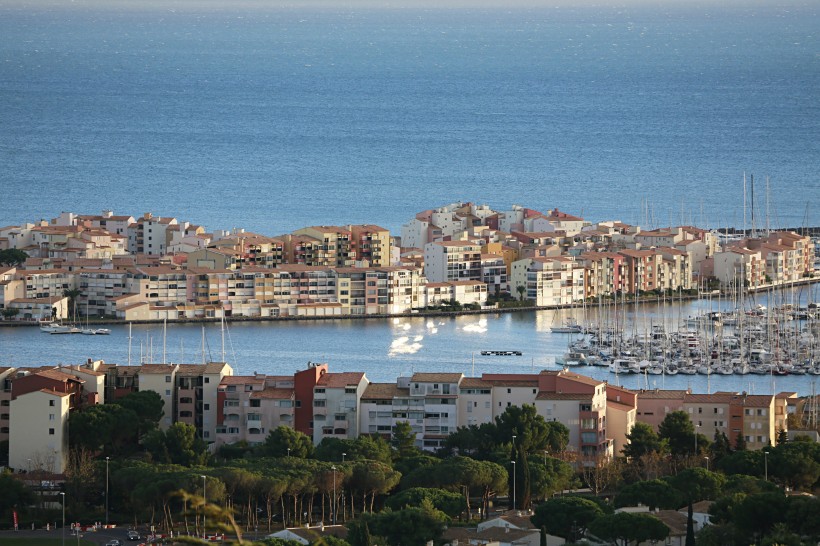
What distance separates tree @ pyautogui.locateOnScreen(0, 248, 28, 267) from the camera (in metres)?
32.4

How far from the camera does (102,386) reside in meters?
20.0

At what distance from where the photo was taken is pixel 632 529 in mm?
15078

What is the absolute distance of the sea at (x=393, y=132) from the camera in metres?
29.7

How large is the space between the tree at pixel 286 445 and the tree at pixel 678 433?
9.41 feet

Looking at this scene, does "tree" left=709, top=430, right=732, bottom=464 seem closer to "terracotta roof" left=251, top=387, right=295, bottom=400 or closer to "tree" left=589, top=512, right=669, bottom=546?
"tree" left=589, top=512, right=669, bottom=546

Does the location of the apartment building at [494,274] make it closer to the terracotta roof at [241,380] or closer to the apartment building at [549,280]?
the apartment building at [549,280]

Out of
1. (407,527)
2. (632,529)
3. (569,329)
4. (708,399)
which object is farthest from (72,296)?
(632,529)

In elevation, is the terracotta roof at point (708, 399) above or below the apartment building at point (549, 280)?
below

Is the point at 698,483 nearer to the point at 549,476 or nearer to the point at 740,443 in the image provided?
the point at 549,476

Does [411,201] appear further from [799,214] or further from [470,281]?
[470,281]

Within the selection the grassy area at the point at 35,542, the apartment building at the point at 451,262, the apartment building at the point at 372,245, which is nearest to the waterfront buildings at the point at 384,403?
the grassy area at the point at 35,542

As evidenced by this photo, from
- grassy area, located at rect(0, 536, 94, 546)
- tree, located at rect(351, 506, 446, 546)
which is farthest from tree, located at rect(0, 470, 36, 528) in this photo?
tree, located at rect(351, 506, 446, 546)

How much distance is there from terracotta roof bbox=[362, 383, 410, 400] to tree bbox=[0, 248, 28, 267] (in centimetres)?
1296

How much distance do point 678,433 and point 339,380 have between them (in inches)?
113
